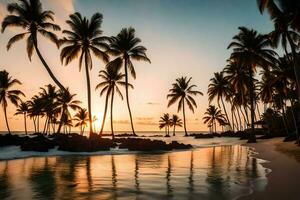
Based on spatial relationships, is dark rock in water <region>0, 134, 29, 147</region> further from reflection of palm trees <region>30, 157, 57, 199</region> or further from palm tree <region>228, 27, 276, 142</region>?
palm tree <region>228, 27, 276, 142</region>

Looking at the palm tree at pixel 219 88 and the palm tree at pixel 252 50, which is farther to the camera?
the palm tree at pixel 219 88

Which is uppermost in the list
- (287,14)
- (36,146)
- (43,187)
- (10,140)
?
(287,14)

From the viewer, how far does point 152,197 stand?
828 centimetres

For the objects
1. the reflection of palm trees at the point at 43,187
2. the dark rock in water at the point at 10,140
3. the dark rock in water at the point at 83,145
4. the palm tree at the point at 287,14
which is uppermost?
the palm tree at the point at 287,14

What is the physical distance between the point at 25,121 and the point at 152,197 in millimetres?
86670

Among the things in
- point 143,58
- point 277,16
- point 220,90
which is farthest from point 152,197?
point 220,90

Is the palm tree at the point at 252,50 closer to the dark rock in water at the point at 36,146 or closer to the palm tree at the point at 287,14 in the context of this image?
the palm tree at the point at 287,14

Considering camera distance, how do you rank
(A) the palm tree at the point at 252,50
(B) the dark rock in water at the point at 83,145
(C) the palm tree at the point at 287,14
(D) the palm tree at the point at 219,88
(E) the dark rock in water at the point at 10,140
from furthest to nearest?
(D) the palm tree at the point at 219,88
(A) the palm tree at the point at 252,50
(E) the dark rock in water at the point at 10,140
(B) the dark rock in water at the point at 83,145
(C) the palm tree at the point at 287,14

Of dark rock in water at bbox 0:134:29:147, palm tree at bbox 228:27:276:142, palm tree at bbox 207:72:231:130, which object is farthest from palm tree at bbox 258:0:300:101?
palm tree at bbox 207:72:231:130

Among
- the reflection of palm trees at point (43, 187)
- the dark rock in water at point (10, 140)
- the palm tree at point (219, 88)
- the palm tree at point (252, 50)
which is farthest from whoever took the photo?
the palm tree at point (219, 88)

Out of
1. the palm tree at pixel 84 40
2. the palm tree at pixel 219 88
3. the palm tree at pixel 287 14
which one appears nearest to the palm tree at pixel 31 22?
→ the palm tree at pixel 84 40

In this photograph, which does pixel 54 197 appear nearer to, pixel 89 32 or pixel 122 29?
pixel 89 32

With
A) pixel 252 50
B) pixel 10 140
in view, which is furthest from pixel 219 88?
pixel 10 140

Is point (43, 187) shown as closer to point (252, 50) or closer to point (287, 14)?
point (287, 14)
